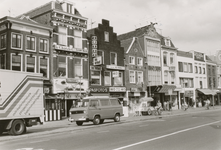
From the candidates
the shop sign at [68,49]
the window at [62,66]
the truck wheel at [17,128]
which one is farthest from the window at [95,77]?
the truck wheel at [17,128]

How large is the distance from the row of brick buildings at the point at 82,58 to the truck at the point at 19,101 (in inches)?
426

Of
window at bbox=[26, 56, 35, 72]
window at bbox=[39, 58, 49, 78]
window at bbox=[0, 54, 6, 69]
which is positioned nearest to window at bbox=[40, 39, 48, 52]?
window at bbox=[39, 58, 49, 78]

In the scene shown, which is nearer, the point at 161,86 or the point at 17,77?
the point at 17,77

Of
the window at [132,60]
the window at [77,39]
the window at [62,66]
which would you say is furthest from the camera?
the window at [132,60]

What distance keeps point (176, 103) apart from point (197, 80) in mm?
10516

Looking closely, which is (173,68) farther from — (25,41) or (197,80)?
(25,41)

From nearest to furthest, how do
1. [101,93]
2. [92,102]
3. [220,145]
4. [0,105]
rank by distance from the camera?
[220,145] → [0,105] → [92,102] → [101,93]

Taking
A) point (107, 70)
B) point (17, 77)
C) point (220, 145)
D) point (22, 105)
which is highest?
point (107, 70)

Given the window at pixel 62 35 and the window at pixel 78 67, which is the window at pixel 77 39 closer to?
the window at pixel 62 35

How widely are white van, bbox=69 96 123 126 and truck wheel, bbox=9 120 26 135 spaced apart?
18.2 feet

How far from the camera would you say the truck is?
639 inches

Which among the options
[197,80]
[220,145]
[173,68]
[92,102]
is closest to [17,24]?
[92,102]

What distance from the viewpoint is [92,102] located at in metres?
22.3

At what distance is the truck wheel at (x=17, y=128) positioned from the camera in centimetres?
1650
